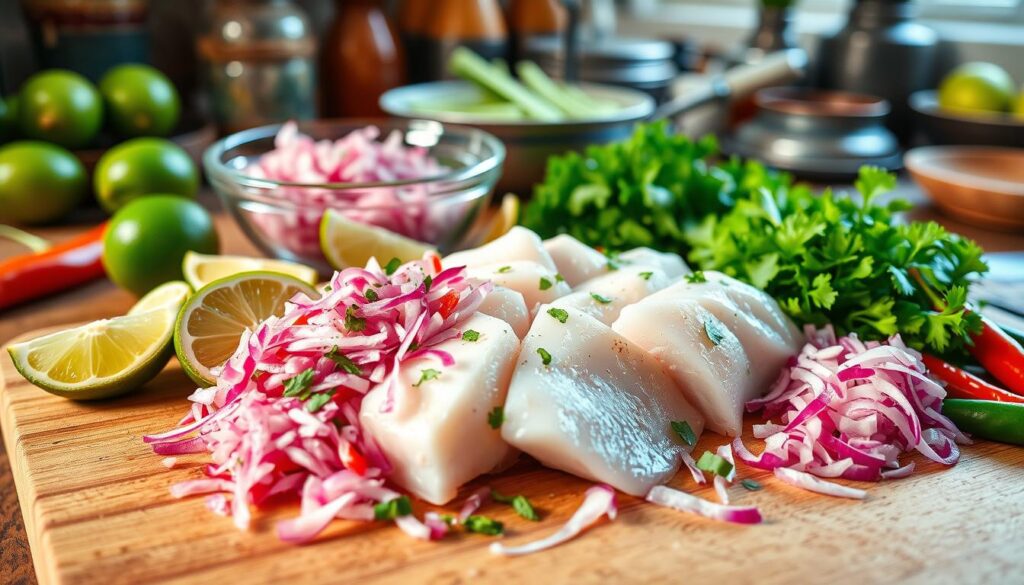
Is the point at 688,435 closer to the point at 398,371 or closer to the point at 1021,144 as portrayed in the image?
the point at 398,371

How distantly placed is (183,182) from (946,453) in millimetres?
2202

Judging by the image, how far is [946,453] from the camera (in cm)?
150

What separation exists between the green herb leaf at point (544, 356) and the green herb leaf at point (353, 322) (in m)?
0.30

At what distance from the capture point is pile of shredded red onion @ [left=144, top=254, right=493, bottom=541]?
131 cm

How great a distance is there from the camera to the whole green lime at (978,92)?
3.41 meters

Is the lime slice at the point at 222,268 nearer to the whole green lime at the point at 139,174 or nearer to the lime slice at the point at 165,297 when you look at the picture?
the lime slice at the point at 165,297

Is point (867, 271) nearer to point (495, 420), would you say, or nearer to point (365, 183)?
point (495, 420)

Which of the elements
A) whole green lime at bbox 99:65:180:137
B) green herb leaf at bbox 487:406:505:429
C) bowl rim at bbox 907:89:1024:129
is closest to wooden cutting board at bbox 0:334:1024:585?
green herb leaf at bbox 487:406:505:429

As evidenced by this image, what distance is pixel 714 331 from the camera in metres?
1.61

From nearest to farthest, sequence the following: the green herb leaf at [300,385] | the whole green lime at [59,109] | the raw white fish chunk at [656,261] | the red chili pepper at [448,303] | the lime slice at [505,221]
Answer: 1. the green herb leaf at [300,385]
2. the red chili pepper at [448,303]
3. the raw white fish chunk at [656,261]
4. the lime slice at [505,221]
5. the whole green lime at [59,109]

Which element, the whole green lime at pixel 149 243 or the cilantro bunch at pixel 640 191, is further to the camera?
the cilantro bunch at pixel 640 191

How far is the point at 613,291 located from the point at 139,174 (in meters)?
Answer: 1.60

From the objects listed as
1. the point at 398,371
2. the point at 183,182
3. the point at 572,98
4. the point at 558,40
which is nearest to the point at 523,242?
the point at 398,371

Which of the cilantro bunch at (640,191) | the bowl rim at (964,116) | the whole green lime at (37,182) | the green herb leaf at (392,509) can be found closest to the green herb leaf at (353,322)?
the green herb leaf at (392,509)
